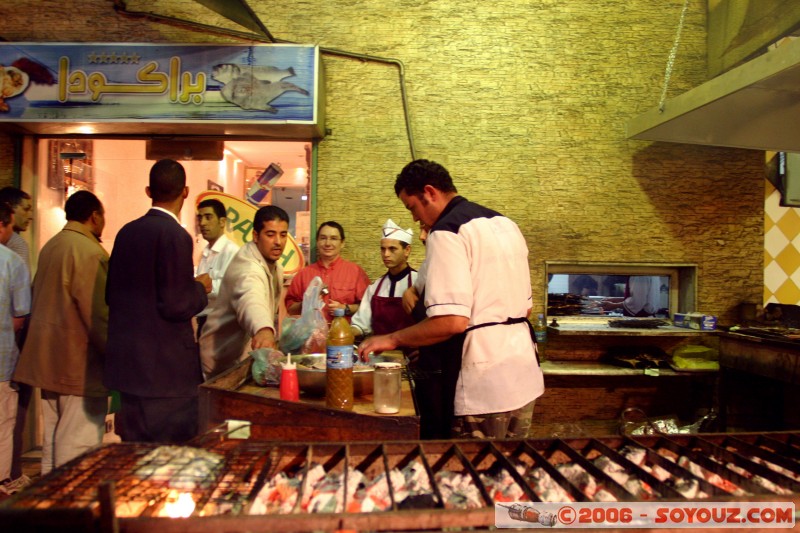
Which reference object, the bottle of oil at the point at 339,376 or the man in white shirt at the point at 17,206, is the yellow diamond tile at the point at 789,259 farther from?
the man in white shirt at the point at 17,206

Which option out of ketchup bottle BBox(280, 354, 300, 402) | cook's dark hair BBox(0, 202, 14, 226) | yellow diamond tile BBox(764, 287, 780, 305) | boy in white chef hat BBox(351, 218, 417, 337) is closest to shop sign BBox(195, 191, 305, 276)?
boy in white chef hat BBox(351, 218, 417, 337)

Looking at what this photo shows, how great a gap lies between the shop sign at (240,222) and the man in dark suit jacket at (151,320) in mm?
2364

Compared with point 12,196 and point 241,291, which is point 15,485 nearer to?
point 12,196

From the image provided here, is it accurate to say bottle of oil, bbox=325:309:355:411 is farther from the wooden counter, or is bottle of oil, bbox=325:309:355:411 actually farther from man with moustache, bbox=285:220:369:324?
man with moustache, bbox=285:220:369:324

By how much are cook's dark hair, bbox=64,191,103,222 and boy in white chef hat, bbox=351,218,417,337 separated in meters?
2.11

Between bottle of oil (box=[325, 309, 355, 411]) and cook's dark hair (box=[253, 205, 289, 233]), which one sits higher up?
cook's dark hair (box=[253, 205, 289, 233])

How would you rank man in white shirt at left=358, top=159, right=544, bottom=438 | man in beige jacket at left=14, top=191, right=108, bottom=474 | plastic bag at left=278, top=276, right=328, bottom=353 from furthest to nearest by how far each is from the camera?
man in beige jacket at left=14, top=191, right=108, bottom=474 → plastic bag at left=278, top=276, right=328, bottom=353 → man in white shirt at left=358, top=159, right=544, bottom=438

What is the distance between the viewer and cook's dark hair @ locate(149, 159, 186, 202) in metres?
2.68

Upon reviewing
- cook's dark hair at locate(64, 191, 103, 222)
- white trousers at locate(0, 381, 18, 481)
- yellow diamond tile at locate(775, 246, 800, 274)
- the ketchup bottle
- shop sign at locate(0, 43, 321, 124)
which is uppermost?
shop sign at locate(0, 43, 321, 124)

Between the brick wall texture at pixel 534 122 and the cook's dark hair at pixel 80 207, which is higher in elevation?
the brick wall texture at pixel 534 122

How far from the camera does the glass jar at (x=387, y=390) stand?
78.1 inches

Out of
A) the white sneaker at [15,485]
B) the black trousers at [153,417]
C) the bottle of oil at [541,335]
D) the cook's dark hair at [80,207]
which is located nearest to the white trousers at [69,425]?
the white sneaker at [15,485]

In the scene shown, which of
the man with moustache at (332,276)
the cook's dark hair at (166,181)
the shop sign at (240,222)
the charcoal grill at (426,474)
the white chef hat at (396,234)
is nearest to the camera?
the charcoal grill at (426,474)

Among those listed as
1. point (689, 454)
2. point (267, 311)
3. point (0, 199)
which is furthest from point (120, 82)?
point (689, 454)
